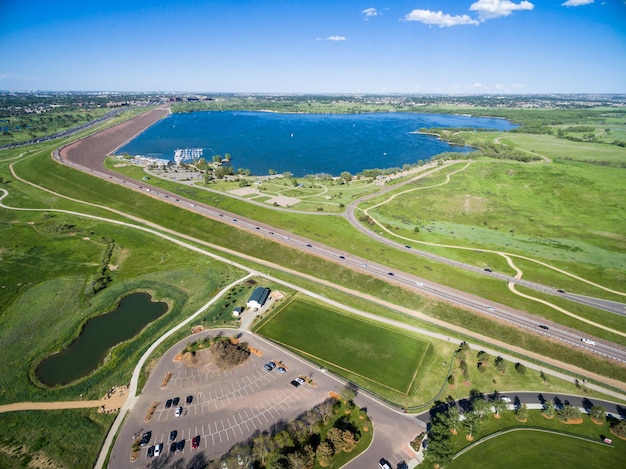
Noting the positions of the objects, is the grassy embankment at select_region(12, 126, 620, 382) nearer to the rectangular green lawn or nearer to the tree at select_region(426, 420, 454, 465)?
the rectangular green lawn

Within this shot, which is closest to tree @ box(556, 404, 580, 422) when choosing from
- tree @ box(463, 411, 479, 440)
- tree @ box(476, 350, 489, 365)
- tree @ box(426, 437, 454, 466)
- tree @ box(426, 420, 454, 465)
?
tree @ box(476, 350, 489, 365)

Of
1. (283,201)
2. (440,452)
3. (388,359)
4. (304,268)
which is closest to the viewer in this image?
(440,452)

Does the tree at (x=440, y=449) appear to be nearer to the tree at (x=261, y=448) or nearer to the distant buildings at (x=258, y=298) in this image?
the tree at (x=261, y=448)

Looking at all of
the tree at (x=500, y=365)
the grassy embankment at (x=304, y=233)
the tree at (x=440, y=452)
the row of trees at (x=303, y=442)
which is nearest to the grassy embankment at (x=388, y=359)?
the tree at (x=500, y=365)

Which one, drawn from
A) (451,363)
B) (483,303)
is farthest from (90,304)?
(483,303)

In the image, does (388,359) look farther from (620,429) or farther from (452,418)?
(620,429)

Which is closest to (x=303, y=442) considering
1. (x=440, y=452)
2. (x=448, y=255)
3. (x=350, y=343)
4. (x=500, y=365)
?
(x=440, y=452)
